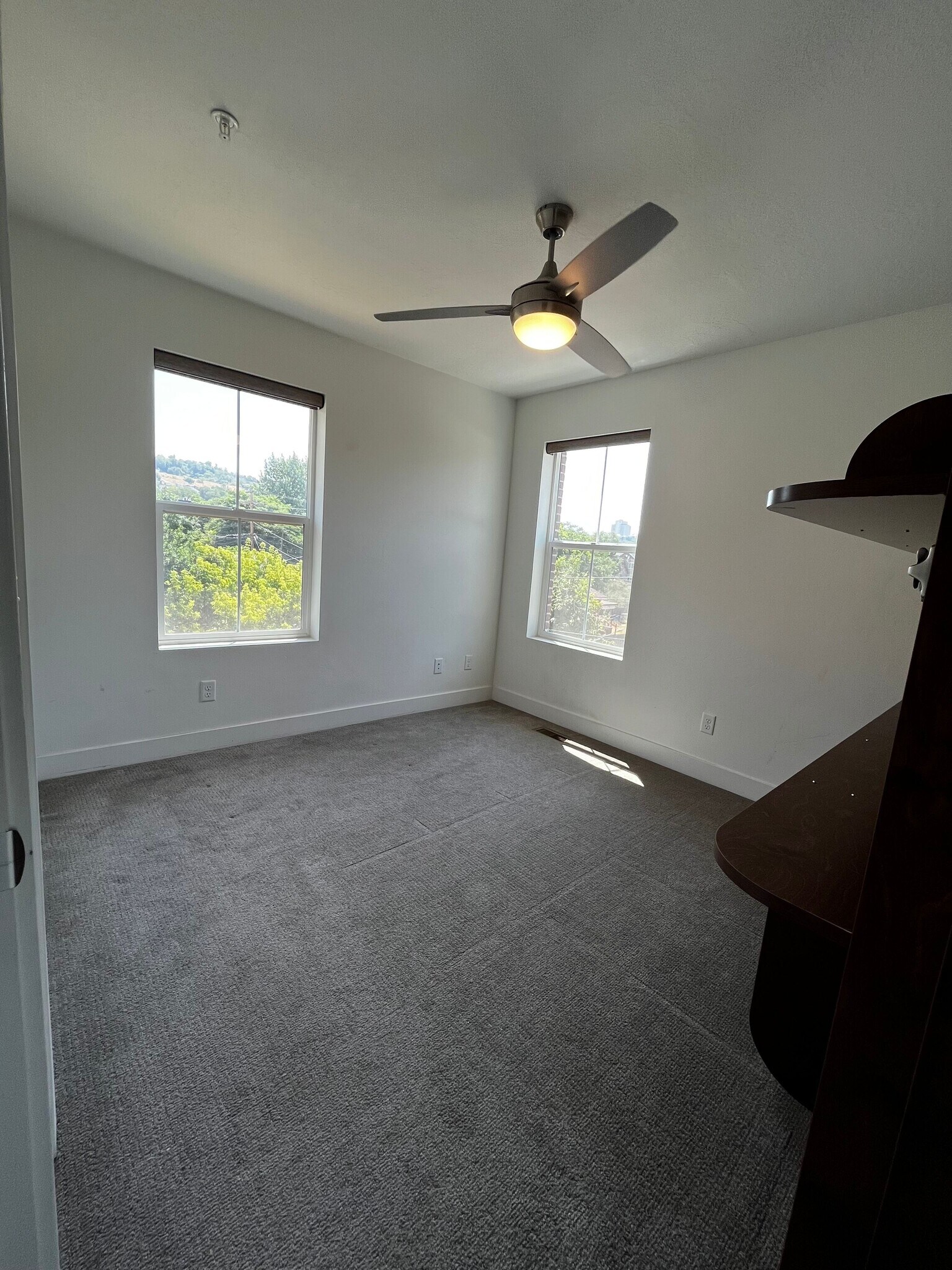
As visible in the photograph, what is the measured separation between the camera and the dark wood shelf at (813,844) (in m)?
0.80

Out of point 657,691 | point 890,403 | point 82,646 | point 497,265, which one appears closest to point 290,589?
point 82,646

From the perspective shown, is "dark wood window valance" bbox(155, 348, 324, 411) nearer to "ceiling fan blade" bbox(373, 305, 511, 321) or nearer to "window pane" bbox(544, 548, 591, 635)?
"ceiling fan blade" bbox(373, 305, 511, 321)

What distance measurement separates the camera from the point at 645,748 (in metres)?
3.58

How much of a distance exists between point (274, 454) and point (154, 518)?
80 centimetres

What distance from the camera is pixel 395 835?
2.42 meters

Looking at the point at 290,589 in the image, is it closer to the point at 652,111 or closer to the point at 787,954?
the point at 652,111

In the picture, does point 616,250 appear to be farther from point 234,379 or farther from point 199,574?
point 199,574

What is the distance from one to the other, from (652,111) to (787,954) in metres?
2.30

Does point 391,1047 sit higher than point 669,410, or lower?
lower

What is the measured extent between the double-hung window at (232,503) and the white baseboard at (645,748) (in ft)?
6.12

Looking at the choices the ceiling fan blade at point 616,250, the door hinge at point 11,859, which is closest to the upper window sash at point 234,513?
the ceiling fan blade at point 616,250

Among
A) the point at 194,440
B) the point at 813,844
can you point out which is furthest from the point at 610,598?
the point at 813,844

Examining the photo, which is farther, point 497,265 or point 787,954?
point 497,265

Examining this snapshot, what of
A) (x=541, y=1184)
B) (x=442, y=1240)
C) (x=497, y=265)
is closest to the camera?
(x=442, y=1240)
